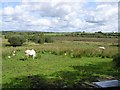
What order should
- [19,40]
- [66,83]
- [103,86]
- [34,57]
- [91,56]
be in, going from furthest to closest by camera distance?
[19,40]
[91,56]
[34,57]
[66,83]
[103,86]

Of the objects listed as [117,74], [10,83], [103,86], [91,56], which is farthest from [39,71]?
[91,56]

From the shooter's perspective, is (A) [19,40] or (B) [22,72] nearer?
(B) [22,72]

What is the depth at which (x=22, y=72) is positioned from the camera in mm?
13016

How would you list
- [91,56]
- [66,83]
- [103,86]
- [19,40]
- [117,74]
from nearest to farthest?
[103,86] < [66,83] < [117,74] < [91,56] < [19,40]

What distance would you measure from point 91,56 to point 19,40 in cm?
2243

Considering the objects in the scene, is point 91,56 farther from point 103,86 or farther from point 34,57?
point 103,86

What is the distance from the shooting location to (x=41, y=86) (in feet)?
31.6

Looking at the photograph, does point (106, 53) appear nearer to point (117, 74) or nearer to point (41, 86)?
point (117, 74)

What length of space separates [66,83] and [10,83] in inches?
88.4

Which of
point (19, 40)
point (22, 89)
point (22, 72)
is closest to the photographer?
point (22, 89)

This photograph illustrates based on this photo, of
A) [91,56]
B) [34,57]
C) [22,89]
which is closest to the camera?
[22,89]

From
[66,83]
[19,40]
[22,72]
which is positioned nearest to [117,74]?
[66,83]

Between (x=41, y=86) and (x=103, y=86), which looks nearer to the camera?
(x=103, y=86)

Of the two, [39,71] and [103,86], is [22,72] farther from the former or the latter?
[103,86]
